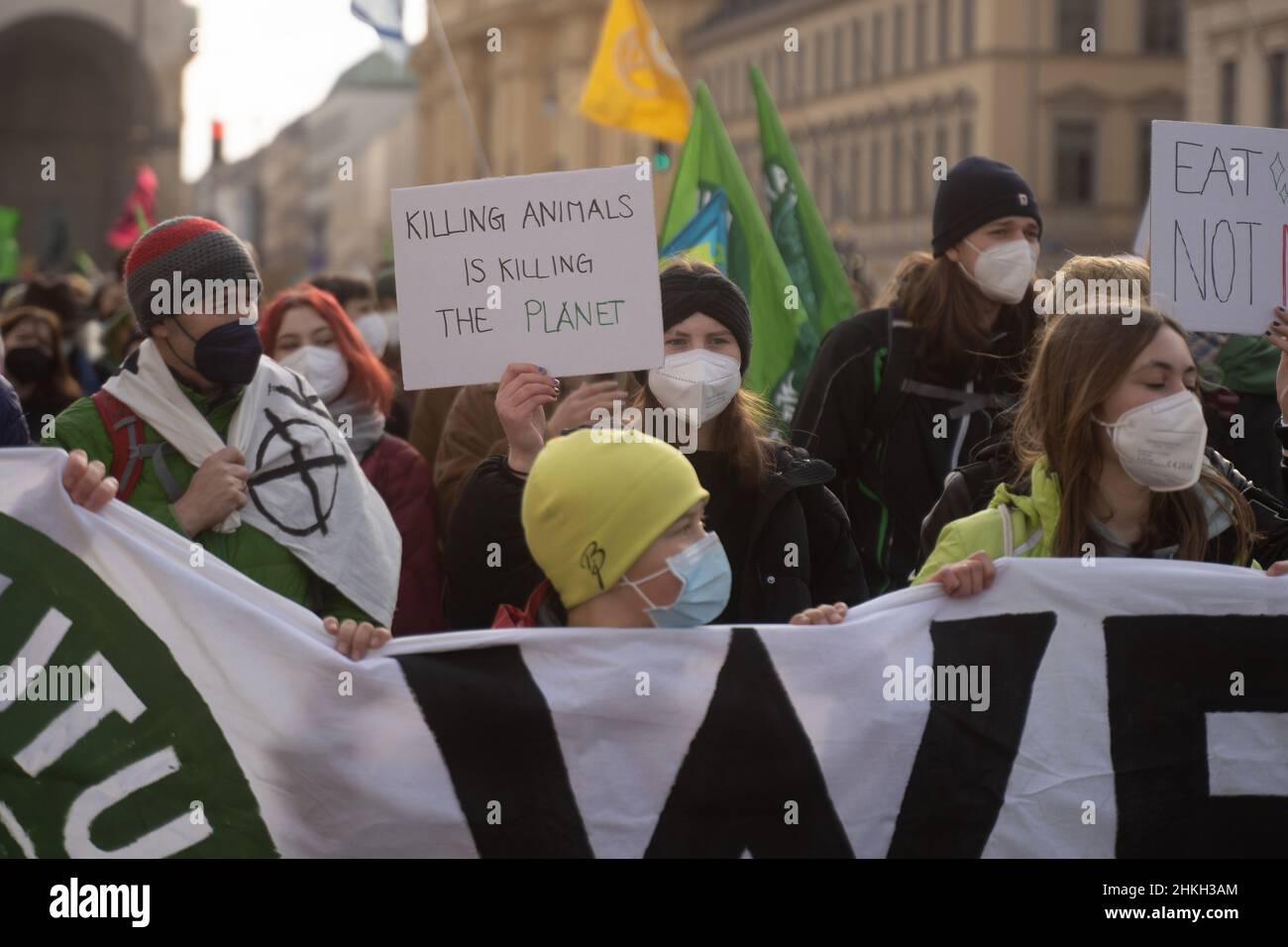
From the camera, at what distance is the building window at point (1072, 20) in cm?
6025

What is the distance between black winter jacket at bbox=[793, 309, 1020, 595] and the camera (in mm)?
5531

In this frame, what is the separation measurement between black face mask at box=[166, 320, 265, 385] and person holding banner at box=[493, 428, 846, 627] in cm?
89

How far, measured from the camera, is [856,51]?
218ft

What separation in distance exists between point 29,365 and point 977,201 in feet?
12.0

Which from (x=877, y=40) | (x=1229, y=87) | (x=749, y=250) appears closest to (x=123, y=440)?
(x=749, y=250)

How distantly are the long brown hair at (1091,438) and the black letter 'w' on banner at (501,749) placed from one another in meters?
1.04

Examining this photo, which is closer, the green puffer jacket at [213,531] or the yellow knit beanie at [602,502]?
the yellow knit beanie at [602,502]

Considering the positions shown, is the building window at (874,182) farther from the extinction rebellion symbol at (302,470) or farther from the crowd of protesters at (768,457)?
the extinction rebellion symbol at (302,470)

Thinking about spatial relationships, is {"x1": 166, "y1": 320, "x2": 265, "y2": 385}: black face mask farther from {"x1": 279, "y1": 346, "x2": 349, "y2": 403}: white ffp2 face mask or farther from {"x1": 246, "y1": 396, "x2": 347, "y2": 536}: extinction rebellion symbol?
{"x1": 279, "y1": 346, "x2": 349, "y2": 403}: white ffp2 face mask

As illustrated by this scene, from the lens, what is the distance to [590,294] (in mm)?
4277

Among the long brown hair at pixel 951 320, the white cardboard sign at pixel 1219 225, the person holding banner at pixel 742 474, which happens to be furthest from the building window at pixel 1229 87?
the person holding banner at pixel 742 474
